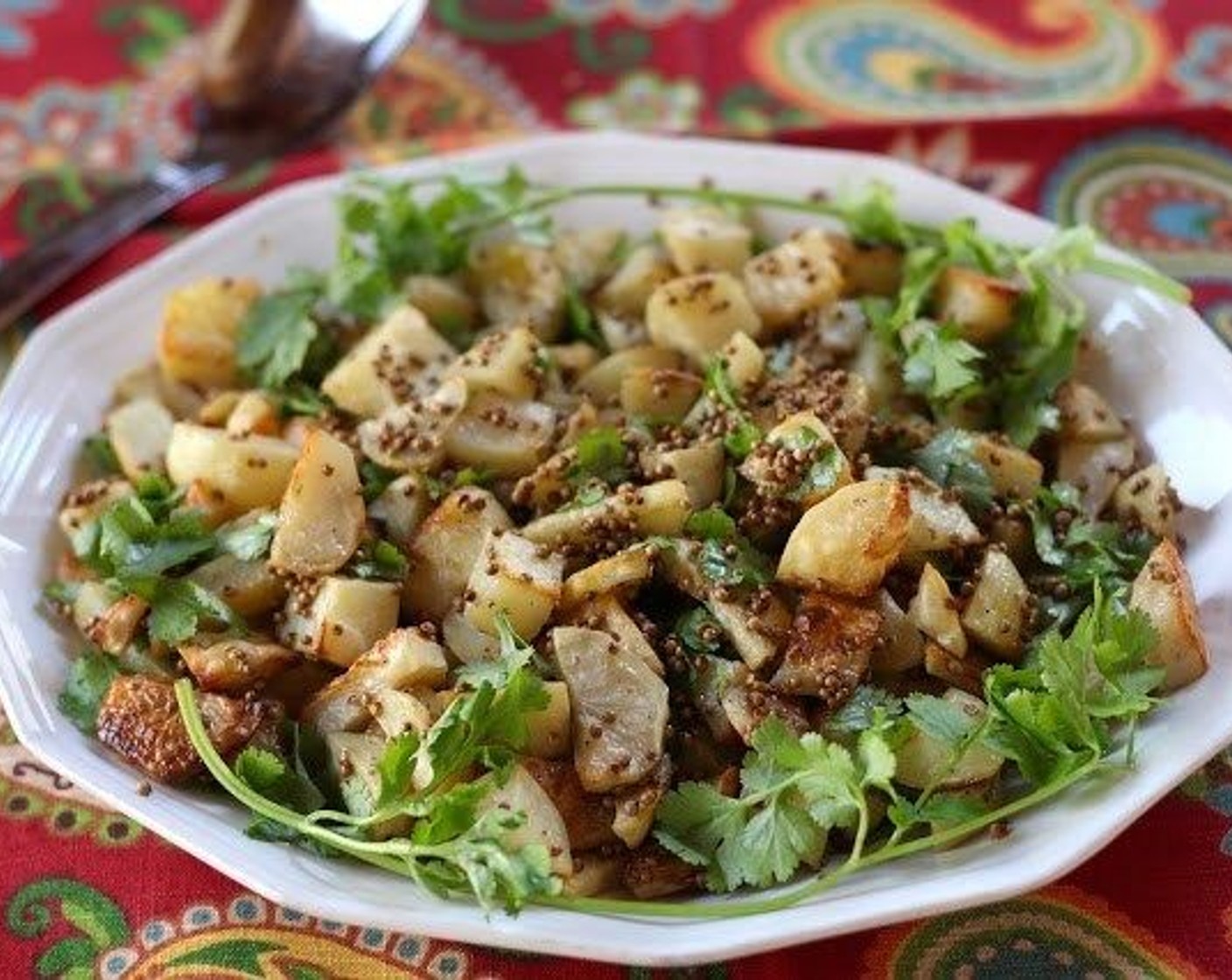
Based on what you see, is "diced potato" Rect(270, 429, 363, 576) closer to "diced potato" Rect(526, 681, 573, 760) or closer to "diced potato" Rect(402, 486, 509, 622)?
"diced potato" Rect(402, 486, 509, 622)

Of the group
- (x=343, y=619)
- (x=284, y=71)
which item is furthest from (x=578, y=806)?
(x=284, y=71)

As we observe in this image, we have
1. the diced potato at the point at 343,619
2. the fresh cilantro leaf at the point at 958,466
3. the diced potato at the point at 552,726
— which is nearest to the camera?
the diced potato at the point at 552,726

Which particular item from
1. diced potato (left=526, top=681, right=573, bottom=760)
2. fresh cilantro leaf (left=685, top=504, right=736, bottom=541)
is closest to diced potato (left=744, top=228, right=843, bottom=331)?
fresh cilantro leaf (left=685, top=504, right=736, bottom=541)

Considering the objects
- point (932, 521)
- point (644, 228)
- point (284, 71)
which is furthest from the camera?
point (284, 71)

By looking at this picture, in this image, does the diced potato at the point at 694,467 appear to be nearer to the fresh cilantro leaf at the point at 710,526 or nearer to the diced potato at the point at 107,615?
the fresh cilantro leaf at the point at 710,526

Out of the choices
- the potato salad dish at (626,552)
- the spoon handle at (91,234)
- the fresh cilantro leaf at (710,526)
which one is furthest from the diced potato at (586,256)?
the spoon handle at (91,234)

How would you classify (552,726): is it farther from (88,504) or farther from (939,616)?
(88,504)
